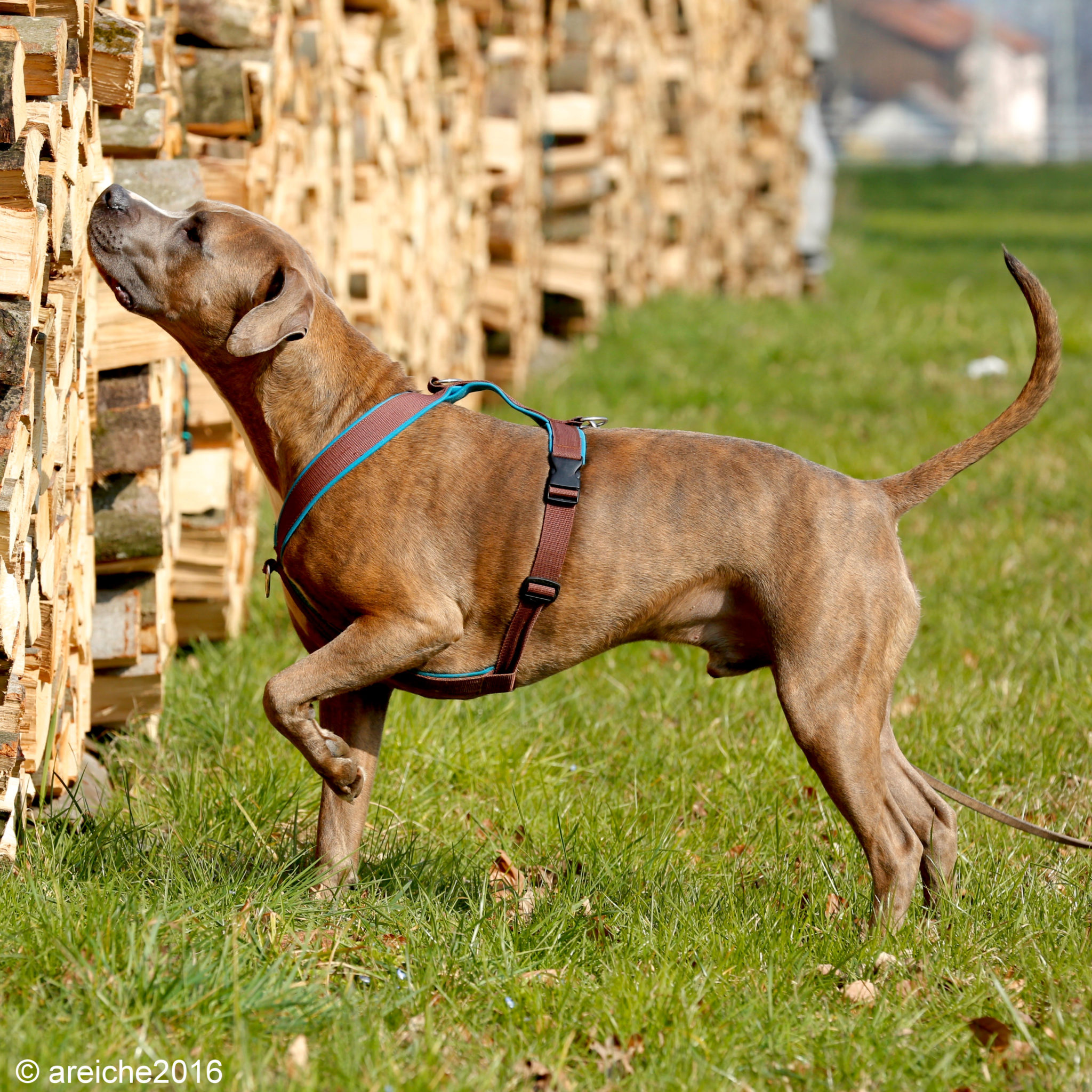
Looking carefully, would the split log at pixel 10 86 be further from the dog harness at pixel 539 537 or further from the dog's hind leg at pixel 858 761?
the dog's hind leg at pixel 858 761

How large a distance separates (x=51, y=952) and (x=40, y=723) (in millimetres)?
781

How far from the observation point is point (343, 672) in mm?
3244

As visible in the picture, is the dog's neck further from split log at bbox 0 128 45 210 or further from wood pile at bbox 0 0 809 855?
split log at bbox 0 128 45 210

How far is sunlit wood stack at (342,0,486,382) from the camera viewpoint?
23.5 feet

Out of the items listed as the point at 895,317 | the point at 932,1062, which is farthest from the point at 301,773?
the point at 895,317

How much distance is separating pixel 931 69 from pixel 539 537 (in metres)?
105

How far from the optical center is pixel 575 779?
441 centimetres

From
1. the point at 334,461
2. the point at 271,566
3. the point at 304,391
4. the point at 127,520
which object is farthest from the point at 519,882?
the point at 127,520

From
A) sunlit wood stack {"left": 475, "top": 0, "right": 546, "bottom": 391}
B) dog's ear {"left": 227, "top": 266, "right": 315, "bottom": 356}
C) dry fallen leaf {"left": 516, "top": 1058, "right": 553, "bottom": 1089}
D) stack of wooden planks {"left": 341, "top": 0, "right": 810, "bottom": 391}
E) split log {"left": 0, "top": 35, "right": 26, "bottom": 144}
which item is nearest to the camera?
dry fallen leaf {"left": 516, "top": 1058, "right": 553, "bottom": 1089}

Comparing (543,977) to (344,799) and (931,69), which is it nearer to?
(344,799)

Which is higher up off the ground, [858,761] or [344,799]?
[858,761]

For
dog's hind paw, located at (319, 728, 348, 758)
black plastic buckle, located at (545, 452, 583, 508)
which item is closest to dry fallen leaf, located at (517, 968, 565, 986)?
dog's hind paw, located at (319, 728, 348, 758)

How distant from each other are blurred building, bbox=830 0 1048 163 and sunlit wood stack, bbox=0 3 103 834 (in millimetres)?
85248

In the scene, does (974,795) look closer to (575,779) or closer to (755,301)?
(575,779)
